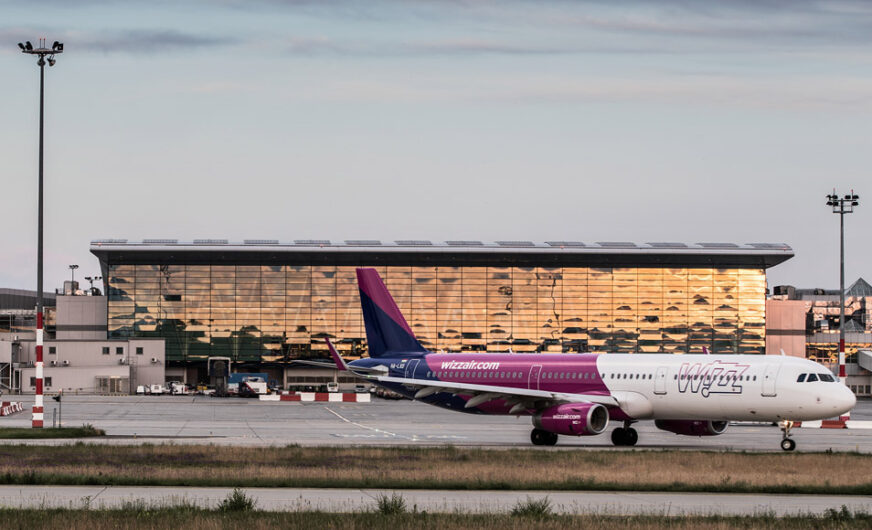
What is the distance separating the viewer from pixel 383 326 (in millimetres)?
61000

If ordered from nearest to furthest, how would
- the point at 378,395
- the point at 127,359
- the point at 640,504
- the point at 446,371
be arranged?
the point at 640,504
the point at 446,371
the point at 378,395
the point at 127,359

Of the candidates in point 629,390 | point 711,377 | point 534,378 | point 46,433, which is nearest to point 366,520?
point 711,377

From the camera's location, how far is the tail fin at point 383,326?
2387 inches

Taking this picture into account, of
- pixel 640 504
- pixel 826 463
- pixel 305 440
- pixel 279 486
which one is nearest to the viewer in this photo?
pixel 640 504

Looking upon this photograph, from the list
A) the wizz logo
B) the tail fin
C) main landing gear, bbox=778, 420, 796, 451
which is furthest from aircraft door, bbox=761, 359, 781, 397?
the tail fin

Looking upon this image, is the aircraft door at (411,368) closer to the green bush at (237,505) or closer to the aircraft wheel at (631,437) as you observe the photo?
the aircraft wheel at (631,437)

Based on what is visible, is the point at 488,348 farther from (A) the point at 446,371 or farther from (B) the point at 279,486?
(B) the point at 279,486

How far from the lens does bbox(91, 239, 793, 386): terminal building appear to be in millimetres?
158875

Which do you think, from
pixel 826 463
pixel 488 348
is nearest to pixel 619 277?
pixel 488 348

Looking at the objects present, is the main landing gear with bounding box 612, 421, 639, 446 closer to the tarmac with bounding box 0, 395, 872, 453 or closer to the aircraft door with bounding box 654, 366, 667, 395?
the tarmac with bounding box 0, 395, 872, 453

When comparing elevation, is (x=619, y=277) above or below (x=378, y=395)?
above

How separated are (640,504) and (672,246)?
13667 cm

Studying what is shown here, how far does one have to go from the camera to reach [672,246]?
160375 mm

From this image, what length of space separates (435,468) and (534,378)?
60.7ft
